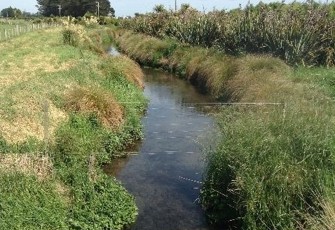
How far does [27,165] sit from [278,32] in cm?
1588

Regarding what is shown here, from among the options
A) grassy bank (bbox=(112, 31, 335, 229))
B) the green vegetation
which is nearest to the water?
grassy bank (bbox=(112, 31, 335, 229))

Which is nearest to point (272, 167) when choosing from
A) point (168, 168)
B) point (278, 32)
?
point (168, 168)

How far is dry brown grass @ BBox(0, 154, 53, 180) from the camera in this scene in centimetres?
858

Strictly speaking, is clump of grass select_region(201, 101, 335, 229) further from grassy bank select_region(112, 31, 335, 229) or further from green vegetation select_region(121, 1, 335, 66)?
green vegetation select_region(121, 1, 335, 66)

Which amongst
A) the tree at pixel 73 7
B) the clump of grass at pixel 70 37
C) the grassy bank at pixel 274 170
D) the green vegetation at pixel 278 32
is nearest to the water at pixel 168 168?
the grassy bank at pixel 274 170

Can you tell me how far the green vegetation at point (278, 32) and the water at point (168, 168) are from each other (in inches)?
212

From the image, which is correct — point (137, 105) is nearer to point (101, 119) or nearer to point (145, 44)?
point (101, 119)

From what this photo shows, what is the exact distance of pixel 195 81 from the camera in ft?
82.0

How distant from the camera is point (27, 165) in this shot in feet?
28.7

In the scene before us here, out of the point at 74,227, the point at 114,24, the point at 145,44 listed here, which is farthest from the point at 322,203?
the point at 114,24

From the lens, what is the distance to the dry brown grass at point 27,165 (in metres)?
8.58

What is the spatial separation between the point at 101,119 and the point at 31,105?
1.94 meters

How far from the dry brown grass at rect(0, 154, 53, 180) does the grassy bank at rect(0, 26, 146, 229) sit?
0.06 feet

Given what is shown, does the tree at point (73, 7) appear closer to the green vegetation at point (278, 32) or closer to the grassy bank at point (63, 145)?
the green vegetation at point (278, 32)
